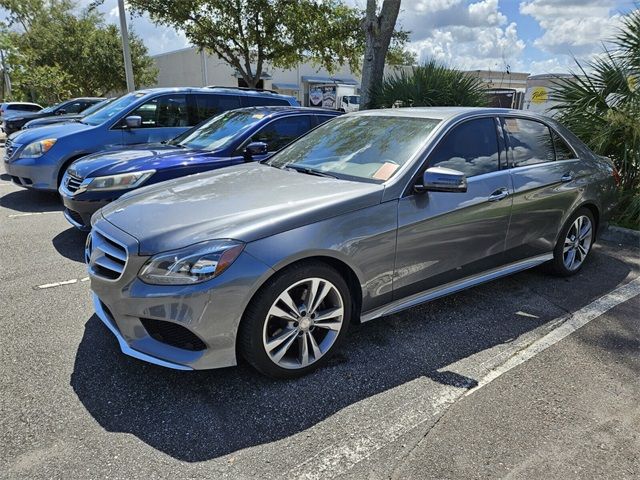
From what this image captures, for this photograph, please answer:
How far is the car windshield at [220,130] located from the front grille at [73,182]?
51.4 inches

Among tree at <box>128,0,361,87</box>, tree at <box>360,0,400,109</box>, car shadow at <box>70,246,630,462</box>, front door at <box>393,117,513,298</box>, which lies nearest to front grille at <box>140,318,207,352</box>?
car shadow at <box>70,246,630,462</box>

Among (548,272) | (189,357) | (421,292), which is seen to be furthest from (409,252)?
(548,272)

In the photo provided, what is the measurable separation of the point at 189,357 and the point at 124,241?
0.75 metres

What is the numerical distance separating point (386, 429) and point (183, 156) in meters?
3.91

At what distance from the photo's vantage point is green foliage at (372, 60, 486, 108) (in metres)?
9.48

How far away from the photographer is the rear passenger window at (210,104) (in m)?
7.84

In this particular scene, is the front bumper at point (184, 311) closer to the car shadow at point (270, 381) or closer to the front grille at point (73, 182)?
the car shadow at point (270, 381)

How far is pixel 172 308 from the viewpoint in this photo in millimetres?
2506

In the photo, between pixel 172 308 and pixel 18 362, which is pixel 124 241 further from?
pixel 18 362

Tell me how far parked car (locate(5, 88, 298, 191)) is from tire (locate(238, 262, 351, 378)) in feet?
17.2

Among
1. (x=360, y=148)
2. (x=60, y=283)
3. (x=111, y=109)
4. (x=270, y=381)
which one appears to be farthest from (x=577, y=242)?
(x=111, y=109)

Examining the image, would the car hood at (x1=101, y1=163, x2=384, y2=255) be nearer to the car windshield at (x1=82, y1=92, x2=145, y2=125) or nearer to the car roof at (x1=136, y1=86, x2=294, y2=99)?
the car windshield at (x1=82, y1=92, x2=145, y2=125)

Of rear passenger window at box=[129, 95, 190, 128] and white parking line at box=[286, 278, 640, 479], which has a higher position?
rear passenger window at box=[129, 95, 190, 128]

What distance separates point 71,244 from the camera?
211 inches
